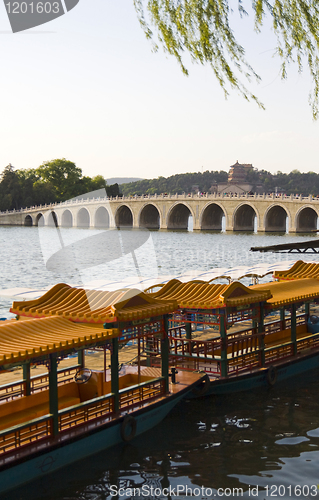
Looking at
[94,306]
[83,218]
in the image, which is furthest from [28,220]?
[94,306]

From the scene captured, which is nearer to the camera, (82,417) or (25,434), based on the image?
(25,434)

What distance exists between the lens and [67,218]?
4269 inches

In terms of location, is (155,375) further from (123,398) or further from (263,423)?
(263,423)

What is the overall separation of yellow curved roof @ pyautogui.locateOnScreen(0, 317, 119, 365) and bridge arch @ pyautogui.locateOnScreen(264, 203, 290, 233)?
219 feet

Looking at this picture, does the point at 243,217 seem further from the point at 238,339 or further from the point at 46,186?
the point at 238,339

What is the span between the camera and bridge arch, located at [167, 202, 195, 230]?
291 ft

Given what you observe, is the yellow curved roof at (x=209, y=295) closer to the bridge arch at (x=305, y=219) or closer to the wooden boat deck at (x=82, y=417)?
the wooden boat deck at (x=82, y=417)

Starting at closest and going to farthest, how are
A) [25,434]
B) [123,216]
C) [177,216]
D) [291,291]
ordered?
1. [25,434]
2. [291,291]
3. [177,216]
4. [123,216]

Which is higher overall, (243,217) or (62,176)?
(62,176)

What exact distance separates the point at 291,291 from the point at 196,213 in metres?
71.5

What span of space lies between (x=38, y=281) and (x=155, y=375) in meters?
25.8

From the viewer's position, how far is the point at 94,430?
317 inches

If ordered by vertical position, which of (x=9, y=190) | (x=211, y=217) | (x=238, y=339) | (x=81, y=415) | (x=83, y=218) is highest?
(x=9, y=190)

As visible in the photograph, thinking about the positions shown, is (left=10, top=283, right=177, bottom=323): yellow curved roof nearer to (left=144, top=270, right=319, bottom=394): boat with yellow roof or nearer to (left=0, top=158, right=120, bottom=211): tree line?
(left=144, top=270, right=319, bottom=394): boat with yellow roof
